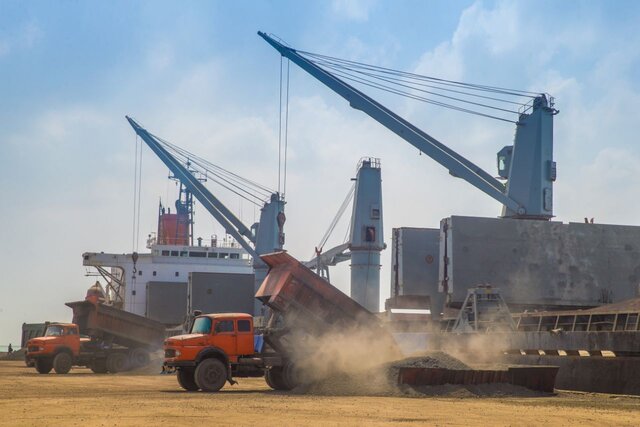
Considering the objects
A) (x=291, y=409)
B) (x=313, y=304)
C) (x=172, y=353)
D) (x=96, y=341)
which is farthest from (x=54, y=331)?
(x=291, y=409)

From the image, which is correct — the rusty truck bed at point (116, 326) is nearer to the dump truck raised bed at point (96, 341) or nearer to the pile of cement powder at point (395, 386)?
the dump truck raised bed at point (96, 341)

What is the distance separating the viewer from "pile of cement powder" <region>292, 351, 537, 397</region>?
18.2 meters

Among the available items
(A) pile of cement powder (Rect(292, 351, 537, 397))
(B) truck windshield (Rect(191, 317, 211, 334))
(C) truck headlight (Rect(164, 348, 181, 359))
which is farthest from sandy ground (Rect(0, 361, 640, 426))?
(B) truck windshield (Rect(191, 317, 211, 334))

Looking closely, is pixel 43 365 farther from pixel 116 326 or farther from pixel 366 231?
pixel 366 231

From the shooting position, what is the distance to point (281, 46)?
176 ft

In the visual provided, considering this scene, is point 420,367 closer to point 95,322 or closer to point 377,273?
point 95,322

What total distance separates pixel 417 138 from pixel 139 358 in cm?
2147

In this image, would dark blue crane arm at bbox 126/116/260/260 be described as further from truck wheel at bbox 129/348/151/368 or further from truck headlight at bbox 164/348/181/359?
truck headlight at bbox 164/348/181/359

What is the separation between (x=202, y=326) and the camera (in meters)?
21.2

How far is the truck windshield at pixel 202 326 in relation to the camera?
21.0 metres

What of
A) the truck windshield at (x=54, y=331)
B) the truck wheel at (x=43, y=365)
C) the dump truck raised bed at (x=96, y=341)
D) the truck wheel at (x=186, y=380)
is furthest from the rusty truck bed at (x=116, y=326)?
the truck wheel at (x=186, y=380)

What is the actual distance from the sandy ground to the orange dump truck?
0.75m

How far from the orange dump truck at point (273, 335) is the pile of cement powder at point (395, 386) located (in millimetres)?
1163

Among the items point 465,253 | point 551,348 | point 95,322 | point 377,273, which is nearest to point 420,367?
point 551,348
